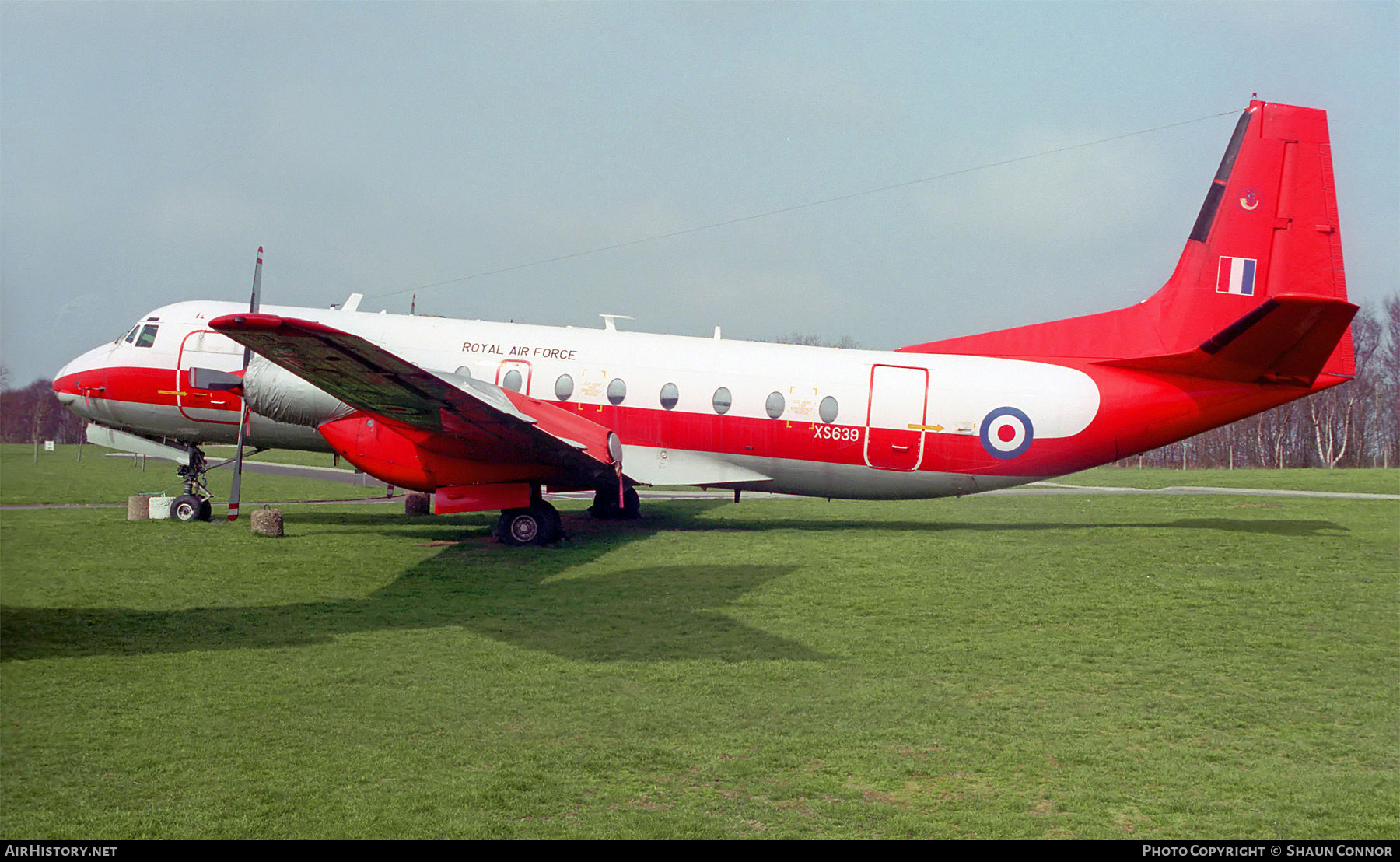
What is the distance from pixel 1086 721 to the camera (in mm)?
7832

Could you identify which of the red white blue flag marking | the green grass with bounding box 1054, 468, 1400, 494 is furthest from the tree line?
the red white blue flag marking

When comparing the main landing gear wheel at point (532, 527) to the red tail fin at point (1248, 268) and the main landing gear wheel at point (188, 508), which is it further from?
the red tail fin at point (1248, 268)

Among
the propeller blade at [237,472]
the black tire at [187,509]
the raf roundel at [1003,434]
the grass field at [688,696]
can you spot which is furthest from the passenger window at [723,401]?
the black tire at [187,509]

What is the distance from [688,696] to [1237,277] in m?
15.7

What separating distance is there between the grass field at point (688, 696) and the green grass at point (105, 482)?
197mm

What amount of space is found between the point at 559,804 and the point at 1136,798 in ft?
11.9

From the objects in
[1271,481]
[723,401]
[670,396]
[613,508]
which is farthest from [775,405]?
[1271,481]

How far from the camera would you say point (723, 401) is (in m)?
19.4

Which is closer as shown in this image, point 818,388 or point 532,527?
point 532,527

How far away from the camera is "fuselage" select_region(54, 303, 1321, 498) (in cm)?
1886

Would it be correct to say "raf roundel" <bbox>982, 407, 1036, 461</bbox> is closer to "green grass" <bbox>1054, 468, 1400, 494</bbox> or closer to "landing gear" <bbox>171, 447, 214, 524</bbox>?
"landing gear" <bbox>171, 447, 214, 524</bbox>

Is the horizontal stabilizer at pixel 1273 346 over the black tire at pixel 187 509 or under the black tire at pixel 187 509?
over

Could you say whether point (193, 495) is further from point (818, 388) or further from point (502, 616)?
point (818, 388)

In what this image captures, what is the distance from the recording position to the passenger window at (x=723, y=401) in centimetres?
1939
